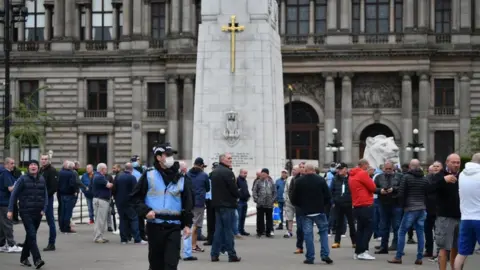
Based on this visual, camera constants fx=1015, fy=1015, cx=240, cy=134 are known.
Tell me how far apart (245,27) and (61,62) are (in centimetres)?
4411

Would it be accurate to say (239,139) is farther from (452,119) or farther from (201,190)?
(452,119)

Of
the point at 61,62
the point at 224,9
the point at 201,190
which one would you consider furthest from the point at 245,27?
the point at 61,62

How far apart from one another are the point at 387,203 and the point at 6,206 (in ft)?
28.9

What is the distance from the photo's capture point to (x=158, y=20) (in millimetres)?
76375

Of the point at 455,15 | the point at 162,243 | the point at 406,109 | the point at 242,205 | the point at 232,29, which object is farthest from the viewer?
the point at 455,15

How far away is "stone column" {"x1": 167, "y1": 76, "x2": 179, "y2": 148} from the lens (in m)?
73.6

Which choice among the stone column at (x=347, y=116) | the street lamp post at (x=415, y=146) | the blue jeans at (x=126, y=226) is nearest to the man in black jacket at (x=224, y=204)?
the blue jeans at (x=126, y=226)

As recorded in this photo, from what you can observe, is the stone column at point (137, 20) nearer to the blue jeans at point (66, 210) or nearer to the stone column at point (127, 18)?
the stone column at point (127, 18)

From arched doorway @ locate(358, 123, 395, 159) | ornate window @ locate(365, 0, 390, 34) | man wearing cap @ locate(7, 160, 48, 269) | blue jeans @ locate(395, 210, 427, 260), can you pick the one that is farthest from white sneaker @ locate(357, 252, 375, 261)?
ornate window @ locate(365, 0, 390, 34)

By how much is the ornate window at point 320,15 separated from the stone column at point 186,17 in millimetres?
9180

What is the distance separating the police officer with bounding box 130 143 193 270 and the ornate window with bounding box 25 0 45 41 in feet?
214

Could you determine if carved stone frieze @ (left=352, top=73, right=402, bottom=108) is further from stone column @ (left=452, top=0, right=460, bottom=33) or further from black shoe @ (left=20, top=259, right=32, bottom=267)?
black shoe @ (left=20, top=259, right=32, bottom=267)

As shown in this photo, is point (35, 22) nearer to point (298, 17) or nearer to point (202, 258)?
point (298, 17)

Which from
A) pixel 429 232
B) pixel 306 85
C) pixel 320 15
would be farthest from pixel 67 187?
pixel 320 15
